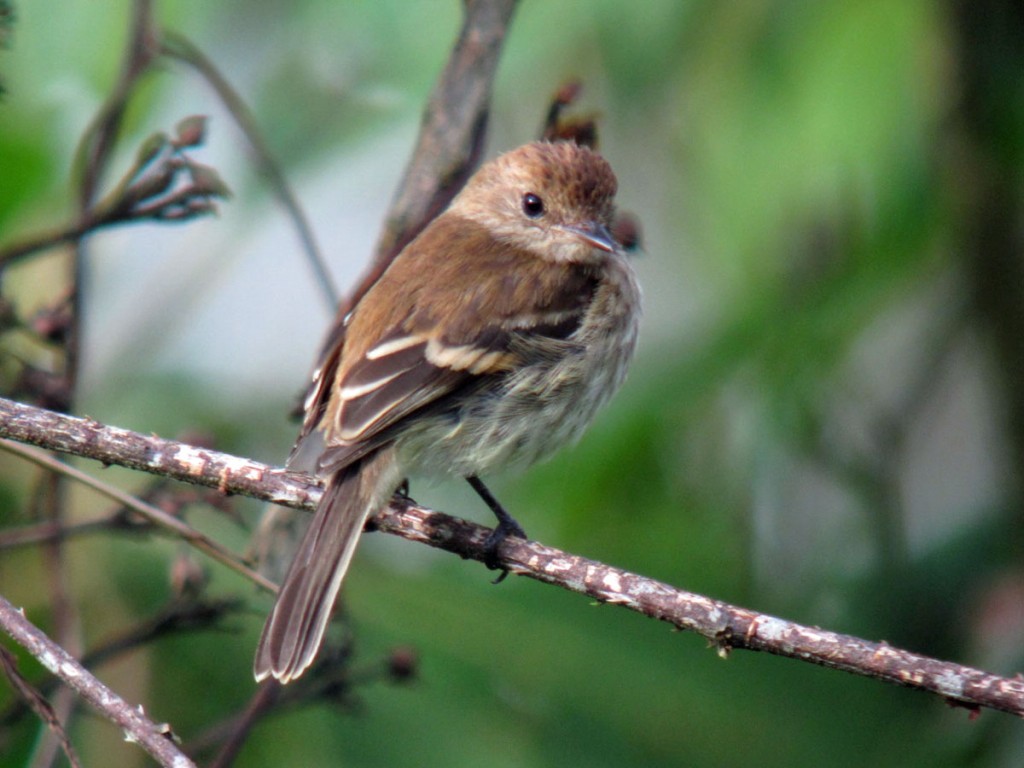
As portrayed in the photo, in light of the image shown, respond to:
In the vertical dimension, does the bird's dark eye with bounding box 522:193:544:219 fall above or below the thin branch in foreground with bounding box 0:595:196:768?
above

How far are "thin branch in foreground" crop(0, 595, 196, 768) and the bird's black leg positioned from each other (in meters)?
0.94

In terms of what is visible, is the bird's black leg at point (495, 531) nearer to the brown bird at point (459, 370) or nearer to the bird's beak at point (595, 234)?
the brown bird at point (459, 370)

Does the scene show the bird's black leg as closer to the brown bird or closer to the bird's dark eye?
the brown bird

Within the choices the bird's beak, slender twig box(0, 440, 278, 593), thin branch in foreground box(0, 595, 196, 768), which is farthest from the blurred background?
thin branch in foreground box(0, 595, 196, 768)

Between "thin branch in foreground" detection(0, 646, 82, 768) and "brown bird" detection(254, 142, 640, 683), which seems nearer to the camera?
"thin branch in foreground" detection(0, 646, 82, 768)

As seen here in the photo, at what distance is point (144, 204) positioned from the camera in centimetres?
342

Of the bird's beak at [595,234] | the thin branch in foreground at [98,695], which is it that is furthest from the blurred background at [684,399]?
the thin branch in foreground at [98,695]

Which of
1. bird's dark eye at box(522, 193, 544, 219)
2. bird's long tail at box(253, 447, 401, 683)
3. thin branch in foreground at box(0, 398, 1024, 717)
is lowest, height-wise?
bird's long tail at box(253, 447, 401, 683)

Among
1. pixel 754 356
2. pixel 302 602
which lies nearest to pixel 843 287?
pixel 754 356

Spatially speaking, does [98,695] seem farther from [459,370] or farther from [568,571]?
[459,370]

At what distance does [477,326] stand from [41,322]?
43.5 inches

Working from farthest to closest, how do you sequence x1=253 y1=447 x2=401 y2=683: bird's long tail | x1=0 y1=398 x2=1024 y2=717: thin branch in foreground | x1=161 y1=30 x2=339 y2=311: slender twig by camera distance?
x1=161 y1=30 x2=339 y2=311: slender twig → x1=253 y1=447 x2=401 y2=683: bird's long tail → x1=0 y1=398 x2=1024 y2=717: thin branch in foreground

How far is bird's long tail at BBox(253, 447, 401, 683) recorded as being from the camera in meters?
2.96

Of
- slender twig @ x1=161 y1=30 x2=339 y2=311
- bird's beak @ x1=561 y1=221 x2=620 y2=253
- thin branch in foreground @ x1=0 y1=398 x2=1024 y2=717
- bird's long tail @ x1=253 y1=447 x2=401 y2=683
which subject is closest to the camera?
thin branch in foreground @ x1=0 y1=398 x2=1024 y2=717
